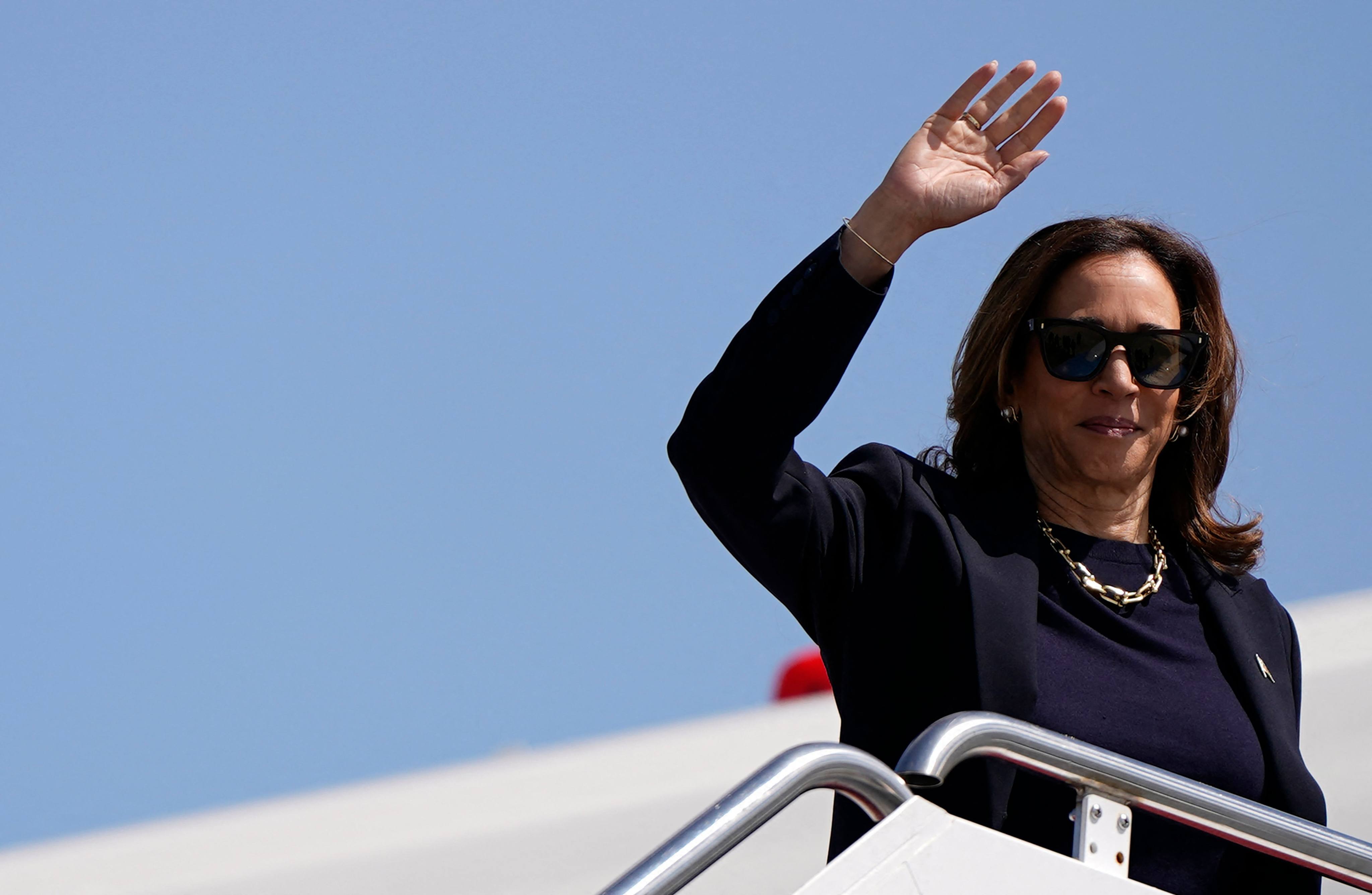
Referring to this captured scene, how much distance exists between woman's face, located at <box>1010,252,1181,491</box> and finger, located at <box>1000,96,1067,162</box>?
24cm

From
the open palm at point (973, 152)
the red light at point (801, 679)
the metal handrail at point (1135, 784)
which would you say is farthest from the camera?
the red light at point (801, 679)

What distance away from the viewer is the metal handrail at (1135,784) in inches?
65.5

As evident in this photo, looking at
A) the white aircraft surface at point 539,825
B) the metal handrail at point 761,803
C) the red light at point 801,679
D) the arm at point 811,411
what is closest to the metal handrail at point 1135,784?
the metal handrail at point 761,803

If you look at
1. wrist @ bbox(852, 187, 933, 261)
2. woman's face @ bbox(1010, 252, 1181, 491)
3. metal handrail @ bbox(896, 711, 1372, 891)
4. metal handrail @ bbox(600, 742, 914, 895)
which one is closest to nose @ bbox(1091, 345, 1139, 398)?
woman's face @ bbox(1010, 252, 1181, 491)

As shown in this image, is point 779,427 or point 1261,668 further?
point 1261,668

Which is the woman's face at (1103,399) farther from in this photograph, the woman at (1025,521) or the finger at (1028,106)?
the finger at (1028,106)

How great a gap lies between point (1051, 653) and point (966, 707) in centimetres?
17

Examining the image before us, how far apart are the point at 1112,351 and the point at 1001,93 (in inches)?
16.2

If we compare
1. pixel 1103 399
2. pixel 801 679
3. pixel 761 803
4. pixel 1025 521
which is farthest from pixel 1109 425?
pixel 801 679

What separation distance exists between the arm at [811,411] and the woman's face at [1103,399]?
283 millimetres

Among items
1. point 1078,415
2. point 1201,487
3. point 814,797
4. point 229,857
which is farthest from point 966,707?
point 229,857

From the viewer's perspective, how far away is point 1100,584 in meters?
2.19

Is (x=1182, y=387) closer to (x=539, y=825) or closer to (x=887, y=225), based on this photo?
(x=887, y=225)

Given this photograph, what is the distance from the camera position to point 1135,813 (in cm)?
215
